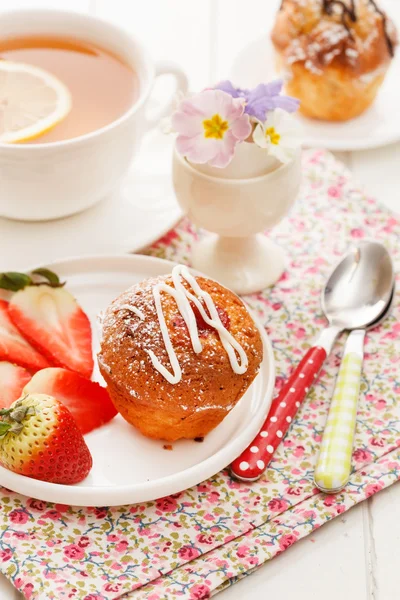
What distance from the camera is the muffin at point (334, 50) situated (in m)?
2.04

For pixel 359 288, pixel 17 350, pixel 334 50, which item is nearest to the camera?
pixel 17 350

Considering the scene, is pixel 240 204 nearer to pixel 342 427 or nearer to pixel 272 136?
pixel 272 136

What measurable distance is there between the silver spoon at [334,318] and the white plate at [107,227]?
402mm

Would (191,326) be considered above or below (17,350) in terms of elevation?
above

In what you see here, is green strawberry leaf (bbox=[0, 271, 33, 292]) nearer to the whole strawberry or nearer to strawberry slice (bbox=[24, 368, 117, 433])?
strawberry slice (bbox=[24, 368, 117, 433])

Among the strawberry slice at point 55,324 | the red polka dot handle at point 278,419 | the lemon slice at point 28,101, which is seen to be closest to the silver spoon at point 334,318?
the red polka dot handle at point 278,419

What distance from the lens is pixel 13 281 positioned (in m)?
1.56

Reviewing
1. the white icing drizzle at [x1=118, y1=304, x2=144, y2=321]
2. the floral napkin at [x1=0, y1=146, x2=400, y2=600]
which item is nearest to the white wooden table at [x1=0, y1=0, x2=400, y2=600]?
the floral napkin at [x1=0, y1=146, x2=400, y2=600]

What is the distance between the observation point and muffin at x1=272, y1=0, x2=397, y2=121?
2.04 m

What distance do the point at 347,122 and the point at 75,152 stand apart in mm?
865

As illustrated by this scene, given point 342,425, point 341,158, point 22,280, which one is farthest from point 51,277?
point 341,158

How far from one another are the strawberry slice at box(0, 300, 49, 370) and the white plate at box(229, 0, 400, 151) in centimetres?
97

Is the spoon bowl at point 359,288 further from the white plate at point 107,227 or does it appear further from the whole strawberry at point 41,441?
the whole strawberry at point 41,441

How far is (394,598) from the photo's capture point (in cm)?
121
